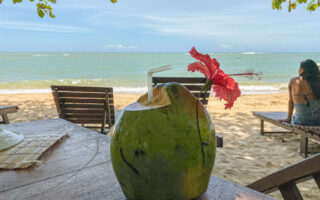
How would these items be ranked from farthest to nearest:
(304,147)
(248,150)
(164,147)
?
(248,150), (304,147), (164,147)

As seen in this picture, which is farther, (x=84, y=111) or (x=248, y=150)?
(x=84, y=111)

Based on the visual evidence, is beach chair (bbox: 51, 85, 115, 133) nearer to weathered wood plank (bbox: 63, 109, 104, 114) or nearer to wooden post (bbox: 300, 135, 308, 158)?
→ weathered wood plank (bbox: 63, 109, 104, 114)

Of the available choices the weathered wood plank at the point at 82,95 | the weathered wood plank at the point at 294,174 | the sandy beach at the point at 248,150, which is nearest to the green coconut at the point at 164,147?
the weathered wood plank at the point at 294,174

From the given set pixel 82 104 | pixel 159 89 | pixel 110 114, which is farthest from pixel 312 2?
pixel 159 89

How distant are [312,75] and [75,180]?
3404mm

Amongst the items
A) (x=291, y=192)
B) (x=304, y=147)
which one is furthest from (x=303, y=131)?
(x=291, y=192)

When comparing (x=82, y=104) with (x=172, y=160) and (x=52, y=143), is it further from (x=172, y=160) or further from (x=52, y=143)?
(x=172, y=160)

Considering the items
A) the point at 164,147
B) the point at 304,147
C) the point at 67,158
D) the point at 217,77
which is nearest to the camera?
the point at 164,147

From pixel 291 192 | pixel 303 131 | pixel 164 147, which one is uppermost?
pixel 164 147

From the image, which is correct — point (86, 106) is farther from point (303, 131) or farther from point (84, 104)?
point (303, 131)

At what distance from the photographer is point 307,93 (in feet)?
11.0

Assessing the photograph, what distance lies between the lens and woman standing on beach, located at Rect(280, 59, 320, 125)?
10.8ft

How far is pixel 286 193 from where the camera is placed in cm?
91

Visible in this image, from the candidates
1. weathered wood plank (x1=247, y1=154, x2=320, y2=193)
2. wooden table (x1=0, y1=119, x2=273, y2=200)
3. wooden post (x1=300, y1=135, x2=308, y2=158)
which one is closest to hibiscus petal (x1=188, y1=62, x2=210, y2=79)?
wooden table (x1=0, y1=119, x2=273, y2=200)
